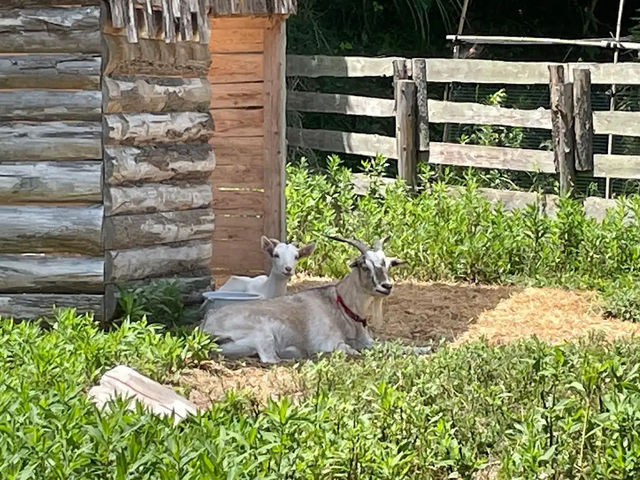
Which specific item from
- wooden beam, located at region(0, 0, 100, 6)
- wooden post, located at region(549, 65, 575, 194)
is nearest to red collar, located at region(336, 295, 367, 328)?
wooden beam, located at region(0, 0, 100, 6)

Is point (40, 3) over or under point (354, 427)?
over

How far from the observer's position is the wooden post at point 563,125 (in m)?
13.2

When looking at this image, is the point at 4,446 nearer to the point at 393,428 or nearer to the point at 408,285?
the point at 393,428

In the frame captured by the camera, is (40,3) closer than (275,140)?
Yes

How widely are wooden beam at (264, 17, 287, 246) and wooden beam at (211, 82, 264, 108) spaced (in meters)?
0.24

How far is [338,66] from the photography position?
53.0 ft

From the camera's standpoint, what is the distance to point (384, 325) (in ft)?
34.4

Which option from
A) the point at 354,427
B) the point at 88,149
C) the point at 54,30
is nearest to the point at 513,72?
the point at 88,149

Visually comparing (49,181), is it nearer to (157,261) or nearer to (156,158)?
(156,158)

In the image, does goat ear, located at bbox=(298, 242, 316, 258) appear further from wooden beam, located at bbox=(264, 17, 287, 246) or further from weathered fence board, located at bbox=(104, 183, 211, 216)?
wooden beam, located at bbox=(264, 17, 287, 246)

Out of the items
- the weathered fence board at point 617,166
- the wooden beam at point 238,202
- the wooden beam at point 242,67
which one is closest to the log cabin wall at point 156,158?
the wooden beam at point 242,67

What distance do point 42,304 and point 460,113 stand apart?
652 cm

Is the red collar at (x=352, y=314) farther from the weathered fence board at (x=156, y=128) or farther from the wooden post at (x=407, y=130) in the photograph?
the wooden post at (x=407, y=130)

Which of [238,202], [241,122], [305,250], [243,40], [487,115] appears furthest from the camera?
[487,115]
